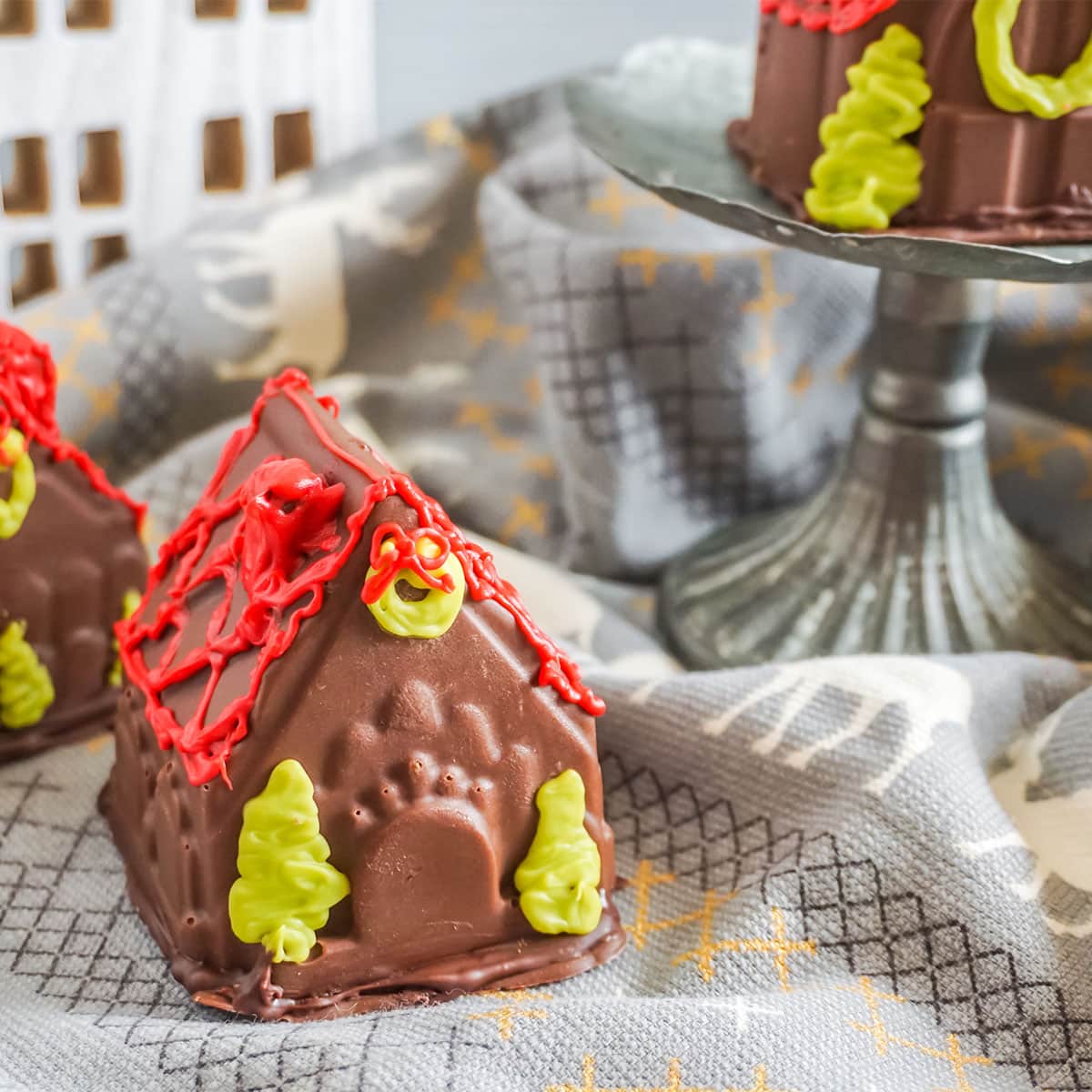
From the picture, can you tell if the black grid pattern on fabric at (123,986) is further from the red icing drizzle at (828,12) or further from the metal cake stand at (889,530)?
the red icing drizzle at (828,12)

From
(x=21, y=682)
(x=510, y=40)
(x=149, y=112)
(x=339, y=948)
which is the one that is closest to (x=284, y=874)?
(x=339, y=948)

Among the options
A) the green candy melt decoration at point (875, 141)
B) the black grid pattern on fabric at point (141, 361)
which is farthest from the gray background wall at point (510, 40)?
the green candy melt decoration at point (875, 141)

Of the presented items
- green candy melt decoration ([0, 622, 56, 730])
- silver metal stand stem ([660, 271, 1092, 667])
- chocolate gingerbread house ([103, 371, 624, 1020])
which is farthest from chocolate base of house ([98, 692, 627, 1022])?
silver metal stand stem ([660, 271, 1092, 667])

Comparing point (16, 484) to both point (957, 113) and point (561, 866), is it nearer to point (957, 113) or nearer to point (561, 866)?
point (561, 866)

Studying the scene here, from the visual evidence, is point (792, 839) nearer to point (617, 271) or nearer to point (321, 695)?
point (321, 695)

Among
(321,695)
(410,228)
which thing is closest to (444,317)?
(410,228)
